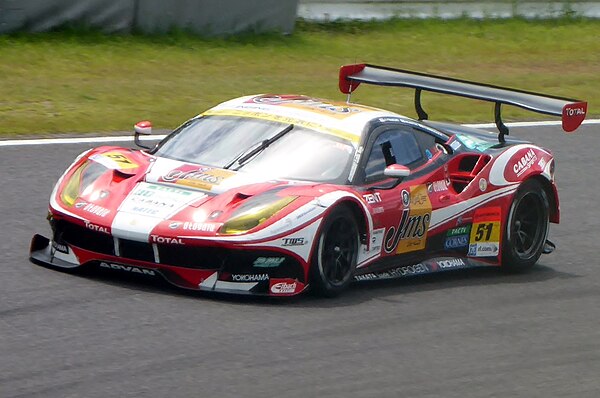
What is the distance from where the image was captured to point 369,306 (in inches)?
290

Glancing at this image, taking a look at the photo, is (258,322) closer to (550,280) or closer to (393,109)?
(550,280)

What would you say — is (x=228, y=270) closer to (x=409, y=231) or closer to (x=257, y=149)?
(x=257, y=149)

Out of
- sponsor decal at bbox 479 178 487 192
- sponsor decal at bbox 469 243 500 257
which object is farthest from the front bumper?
sponsor decal at bbox 479 178 487 192

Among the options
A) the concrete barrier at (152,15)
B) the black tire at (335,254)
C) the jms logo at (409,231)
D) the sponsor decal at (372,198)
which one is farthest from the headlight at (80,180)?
the concrete barrier at (152,15)

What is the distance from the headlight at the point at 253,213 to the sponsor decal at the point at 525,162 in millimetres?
2369

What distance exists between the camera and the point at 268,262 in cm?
705

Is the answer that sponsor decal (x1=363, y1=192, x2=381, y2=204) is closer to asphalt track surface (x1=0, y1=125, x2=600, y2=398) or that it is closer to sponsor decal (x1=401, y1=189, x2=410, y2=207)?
sponsor decal (x1=401, y1=189, x2=410, y2=207)

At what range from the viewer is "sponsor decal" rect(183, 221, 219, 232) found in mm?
6926

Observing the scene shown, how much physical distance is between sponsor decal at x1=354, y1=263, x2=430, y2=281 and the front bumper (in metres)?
0.72

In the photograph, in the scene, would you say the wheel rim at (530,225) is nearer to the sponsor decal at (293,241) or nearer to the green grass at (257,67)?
the sponsor decal at (293,241)

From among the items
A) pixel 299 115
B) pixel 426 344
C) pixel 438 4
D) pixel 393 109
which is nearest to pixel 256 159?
pixel 299 115

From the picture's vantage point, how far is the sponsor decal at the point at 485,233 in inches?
344

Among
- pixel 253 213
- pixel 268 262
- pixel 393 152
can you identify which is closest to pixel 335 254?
pixel 268 262

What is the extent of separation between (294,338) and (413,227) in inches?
74.9
